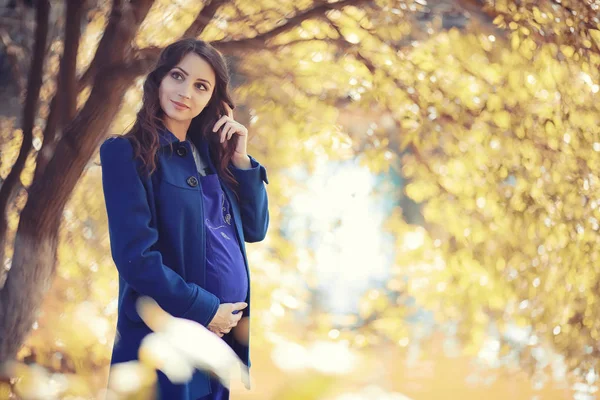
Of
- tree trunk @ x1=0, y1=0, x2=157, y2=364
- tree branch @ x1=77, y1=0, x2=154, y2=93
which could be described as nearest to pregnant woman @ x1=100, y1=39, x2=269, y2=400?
tree trunk @ x1=0, y1=0, x2=157, y2=364

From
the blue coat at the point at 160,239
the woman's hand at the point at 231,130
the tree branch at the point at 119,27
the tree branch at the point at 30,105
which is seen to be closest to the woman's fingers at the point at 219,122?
the woman's hand at the point at 231,130

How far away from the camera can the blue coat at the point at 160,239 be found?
1526 mm

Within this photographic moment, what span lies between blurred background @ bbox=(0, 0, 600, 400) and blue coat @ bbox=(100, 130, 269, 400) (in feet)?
4.40

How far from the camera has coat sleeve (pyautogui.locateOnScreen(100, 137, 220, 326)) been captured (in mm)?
1515

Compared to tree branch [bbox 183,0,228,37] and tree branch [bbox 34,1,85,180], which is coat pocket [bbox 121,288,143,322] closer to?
tree branch [bbox 34,1,85,180]

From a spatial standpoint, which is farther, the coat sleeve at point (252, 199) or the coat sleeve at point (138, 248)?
the coat sleeve at point (252, 199)

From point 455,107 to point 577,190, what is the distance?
29.3 inches

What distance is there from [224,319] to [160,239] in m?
0.26

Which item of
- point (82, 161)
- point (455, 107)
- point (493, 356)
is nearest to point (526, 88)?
point (455, 107)

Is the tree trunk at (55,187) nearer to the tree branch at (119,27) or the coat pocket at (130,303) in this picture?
the tree branch at (119,27)

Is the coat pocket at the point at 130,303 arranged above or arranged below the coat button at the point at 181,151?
below

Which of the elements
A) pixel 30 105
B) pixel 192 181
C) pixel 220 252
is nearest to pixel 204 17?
pixel 30 105

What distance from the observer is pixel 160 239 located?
164 cm

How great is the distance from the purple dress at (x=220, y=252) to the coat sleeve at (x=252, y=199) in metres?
0.08
